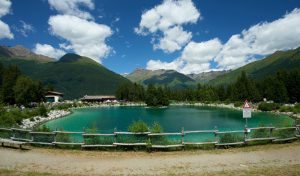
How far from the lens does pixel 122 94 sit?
189m

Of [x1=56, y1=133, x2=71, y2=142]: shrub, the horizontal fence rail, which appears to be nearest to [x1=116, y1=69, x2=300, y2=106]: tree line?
the horizontal fence rail

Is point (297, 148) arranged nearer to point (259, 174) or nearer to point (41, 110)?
point (259, 174)

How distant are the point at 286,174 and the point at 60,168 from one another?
12428mm

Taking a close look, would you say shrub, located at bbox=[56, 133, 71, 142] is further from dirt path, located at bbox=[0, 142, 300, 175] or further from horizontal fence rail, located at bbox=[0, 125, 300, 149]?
dirt path, located at bbox=[0, 142, 300, 175]

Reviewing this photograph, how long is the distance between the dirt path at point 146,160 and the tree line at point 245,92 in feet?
318

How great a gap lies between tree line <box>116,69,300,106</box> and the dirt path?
96932 millimetres

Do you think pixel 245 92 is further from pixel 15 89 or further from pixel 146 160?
pixel 146 160

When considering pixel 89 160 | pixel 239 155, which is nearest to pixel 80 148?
pixel 89 160

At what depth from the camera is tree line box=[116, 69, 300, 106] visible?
10981 centimetres

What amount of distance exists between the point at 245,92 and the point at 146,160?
116 meters

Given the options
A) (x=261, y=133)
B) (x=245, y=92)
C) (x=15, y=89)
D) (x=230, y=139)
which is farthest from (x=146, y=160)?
(x=245, y=92)

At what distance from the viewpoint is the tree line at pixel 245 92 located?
109812mm

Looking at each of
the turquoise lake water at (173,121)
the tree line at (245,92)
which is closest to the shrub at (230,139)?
the turquoise lake water at (173,121)

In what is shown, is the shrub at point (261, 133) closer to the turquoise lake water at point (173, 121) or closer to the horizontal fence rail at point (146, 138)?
the horizontal fence rail at point (146, 138)
